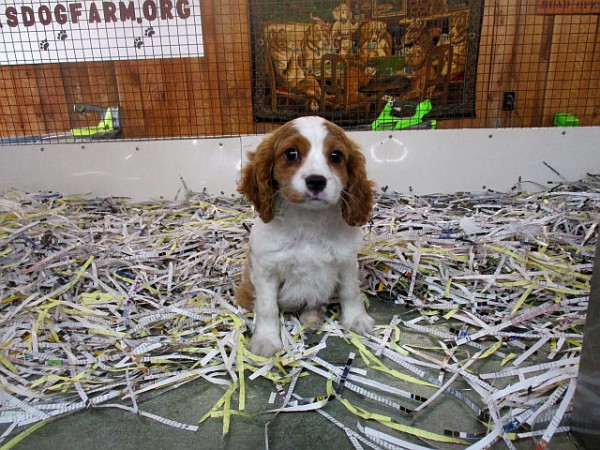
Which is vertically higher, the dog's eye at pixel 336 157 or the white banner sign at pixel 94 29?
the white banner sign at pixel 94 29

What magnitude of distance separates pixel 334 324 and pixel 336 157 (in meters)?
0.72

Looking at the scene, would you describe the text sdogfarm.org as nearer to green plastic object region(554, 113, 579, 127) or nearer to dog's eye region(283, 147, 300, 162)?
dog's eye region(283, 147, 300, 162)

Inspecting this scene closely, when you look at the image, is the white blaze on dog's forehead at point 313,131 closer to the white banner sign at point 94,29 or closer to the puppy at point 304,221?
the puppy at point 304,221

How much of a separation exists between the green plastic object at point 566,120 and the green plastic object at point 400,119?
1124mm

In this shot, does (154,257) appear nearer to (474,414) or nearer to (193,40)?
(474,414)

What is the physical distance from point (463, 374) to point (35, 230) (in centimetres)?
262

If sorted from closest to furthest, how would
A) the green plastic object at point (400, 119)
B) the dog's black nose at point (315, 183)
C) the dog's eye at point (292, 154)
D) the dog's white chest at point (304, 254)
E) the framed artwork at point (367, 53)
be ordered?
the dog's black nose at point (315, 183) < the dog's eye at point (292, 154) < the dog's white chest at point (304, 254) < the green plastic object at point (400, 119) < the framed artwork at point (367, 53)

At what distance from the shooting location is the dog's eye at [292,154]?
1613mm

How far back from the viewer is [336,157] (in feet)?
5.41

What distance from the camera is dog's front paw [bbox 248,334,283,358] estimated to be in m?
1.68

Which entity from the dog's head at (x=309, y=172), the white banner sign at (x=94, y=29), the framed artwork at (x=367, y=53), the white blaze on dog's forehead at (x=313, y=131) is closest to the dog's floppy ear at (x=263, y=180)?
the dog's head at (x=309, y=172)

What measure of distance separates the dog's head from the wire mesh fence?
2300mm

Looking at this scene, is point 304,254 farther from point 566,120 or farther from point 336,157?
point 566,120

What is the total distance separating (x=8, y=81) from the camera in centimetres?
425
